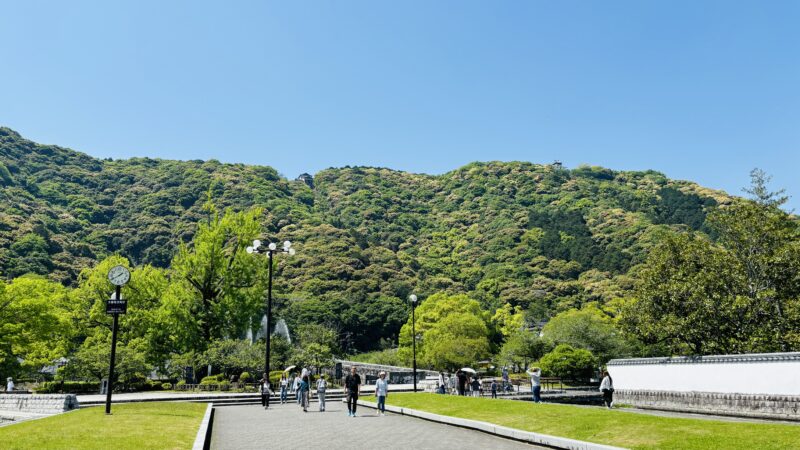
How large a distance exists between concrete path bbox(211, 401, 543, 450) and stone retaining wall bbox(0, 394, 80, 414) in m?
7.75

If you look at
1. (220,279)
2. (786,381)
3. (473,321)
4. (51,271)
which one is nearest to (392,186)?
(51,271)

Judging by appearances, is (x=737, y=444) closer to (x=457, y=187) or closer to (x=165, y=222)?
(x=165, y=222)

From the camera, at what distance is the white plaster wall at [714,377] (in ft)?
68.6

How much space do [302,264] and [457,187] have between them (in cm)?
9773

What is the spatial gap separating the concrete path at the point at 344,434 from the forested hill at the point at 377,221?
5651 centimetres

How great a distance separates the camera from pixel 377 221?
164750mm

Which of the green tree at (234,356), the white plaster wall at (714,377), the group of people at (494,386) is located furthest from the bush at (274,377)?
the white plaster wall at (714,377)

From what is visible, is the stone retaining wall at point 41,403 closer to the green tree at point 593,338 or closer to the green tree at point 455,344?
the green tree at point 455,344

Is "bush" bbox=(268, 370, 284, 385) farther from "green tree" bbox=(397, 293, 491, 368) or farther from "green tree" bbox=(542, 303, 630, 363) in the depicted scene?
"green tree" bbox=(542, 303, 630, 363)

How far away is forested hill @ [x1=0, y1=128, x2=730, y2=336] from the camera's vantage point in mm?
98562

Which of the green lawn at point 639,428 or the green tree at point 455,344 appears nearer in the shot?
the green lawn at point 639,428

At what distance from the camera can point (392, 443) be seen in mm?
13031

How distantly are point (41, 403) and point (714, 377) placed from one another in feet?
95.6

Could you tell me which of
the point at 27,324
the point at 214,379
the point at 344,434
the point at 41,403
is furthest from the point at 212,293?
the point at 344,434
